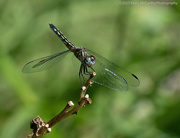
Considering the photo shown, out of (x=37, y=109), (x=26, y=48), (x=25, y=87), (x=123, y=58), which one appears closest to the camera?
(x=37, y=109)

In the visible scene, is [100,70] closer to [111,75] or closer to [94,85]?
[111,75]

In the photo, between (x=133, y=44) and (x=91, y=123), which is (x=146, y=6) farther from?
(x=91, y=123)

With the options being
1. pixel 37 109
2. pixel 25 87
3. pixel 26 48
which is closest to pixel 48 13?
pixel 26 48

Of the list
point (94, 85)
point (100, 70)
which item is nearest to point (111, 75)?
point (100, 70)

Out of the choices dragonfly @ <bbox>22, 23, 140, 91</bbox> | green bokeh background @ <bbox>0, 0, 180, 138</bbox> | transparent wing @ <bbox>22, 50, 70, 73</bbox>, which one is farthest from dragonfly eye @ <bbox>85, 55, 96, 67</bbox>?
green bokeh background @ <bbox>0, 0, 180, 138</bbox>

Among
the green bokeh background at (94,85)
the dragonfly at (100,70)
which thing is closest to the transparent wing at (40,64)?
the dragonfly at (100,70)

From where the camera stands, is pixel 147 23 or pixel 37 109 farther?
pixel 147 23

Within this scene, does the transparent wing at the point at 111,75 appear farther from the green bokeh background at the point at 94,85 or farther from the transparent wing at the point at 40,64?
the green bokeh background at the point at 94,85
